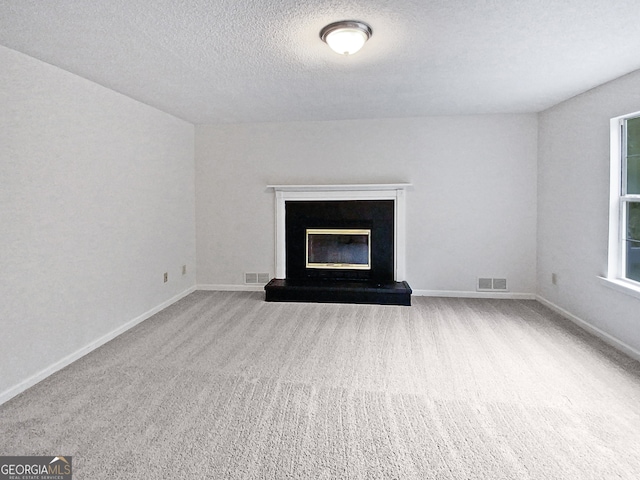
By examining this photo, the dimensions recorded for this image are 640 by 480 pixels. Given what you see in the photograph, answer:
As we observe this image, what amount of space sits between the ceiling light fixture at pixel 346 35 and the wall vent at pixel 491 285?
351 cm

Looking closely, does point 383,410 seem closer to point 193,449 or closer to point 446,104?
point 193,449

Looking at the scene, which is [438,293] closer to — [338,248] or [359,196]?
[338,248]

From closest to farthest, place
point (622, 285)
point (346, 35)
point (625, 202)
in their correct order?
1. point (346, 35)
2. point (622, 285)
3. point (625, 202)

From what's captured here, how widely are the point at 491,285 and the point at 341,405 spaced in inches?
128

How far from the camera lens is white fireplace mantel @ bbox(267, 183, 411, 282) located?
4.79 metres

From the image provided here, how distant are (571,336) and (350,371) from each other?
2145mm

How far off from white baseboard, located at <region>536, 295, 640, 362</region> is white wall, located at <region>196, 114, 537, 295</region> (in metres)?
0.61

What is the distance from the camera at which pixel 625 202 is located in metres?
3.18

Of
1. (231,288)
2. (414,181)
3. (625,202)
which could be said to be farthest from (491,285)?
(231,288)

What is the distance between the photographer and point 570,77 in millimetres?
3105

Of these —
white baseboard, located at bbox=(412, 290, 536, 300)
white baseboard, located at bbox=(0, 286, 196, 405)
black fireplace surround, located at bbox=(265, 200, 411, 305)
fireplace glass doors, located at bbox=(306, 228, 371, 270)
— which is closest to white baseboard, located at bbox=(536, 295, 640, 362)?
white baseboard, located at bbox=(412, 290, 536, 300)

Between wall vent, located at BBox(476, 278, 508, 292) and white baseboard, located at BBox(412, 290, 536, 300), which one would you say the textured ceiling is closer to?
wall vent, located at BBox(476, 278, 508, 292)

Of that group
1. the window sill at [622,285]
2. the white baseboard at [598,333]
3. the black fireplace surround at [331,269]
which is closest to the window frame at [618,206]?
the window sill at [622,285]

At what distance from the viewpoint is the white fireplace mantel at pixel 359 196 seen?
15.7ft
